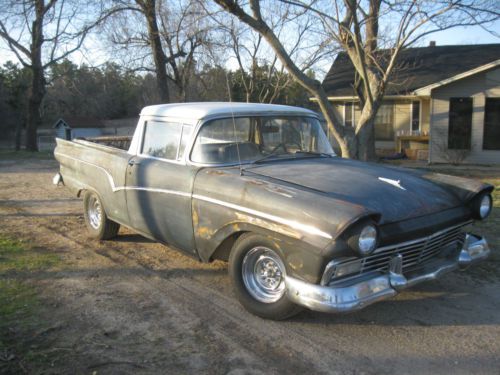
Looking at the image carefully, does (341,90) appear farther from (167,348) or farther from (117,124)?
(117,124)

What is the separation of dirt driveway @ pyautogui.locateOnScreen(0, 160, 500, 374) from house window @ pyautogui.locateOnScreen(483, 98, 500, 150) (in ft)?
39.3

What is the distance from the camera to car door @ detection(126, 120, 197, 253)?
4602mm

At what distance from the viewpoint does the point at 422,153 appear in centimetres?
1739

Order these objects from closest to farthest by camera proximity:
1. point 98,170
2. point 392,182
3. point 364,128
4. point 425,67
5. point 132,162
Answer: point 392,182
point 132,162
point 98,170
point 364,128
point 425,67

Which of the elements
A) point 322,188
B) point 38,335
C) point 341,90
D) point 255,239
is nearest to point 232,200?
point 255,239

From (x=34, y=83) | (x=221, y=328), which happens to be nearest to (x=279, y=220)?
(x=221, y=328)

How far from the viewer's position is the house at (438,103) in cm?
1539

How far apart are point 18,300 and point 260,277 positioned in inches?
85.7

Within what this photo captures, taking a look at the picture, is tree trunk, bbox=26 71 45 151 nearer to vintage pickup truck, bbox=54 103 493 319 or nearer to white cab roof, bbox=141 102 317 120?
vintage pickup truck, bbox=54 103 493 319

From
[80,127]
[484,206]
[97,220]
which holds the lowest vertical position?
[80,127]

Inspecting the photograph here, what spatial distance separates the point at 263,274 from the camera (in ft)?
13.0

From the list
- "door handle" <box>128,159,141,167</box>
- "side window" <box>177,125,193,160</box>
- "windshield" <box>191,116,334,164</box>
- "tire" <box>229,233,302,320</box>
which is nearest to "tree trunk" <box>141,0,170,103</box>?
"door handle" <box>128,159,141,167</box>

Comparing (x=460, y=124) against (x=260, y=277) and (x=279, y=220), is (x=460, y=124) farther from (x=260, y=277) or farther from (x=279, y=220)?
(x=279, y=220)

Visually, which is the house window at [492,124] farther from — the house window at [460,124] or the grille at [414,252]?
the grille at [414,252]
